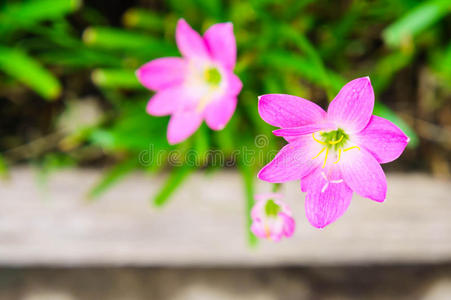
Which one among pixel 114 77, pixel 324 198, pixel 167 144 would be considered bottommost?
pixel 324 198

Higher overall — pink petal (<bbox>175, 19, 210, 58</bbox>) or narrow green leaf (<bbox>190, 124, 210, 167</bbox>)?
pink petal (<bbox>175, 19, 210, 58</bbox>)

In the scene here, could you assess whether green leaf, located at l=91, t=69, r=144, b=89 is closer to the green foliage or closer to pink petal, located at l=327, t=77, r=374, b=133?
the green foliage

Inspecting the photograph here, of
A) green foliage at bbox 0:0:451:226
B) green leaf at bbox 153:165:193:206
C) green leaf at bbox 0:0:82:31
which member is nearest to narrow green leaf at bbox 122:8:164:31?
green foliage at bbox 0:0:451:226


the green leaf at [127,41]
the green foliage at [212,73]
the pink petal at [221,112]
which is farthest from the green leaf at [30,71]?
the pink petal at [221,112]

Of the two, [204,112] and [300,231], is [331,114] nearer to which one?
[204,112]

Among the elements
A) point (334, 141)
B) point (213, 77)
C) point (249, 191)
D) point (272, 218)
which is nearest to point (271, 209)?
point (272, 218)

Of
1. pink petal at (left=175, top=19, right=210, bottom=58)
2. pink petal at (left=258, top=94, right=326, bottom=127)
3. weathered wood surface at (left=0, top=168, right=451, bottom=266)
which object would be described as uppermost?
pink petal at (left=175, top=19, right=210, bottom=58)

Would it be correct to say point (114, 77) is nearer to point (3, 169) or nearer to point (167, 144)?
point (167, 144)

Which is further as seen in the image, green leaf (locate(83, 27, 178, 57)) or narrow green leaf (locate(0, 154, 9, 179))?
narrow green leaf (locate(0, 154, 9, 179))

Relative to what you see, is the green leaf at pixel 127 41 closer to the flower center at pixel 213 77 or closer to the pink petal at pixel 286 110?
the flower center at pixel 213 77
